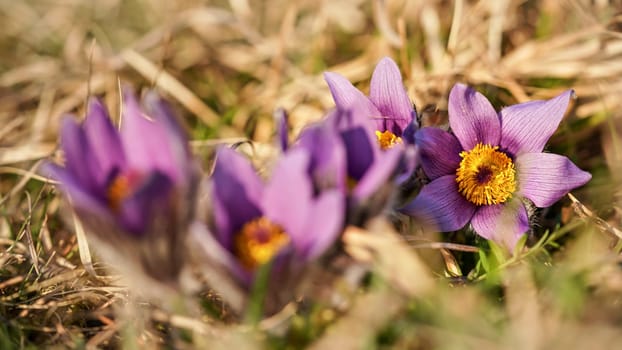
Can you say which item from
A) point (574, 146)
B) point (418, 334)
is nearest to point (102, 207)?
point (418, 334)

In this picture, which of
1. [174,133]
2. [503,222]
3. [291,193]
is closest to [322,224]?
[291,193]

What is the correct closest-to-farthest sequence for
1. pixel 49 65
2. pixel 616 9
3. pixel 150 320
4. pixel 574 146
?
pixel 150 320, pixel 574 146, pixel 616 9, pixel 49 65

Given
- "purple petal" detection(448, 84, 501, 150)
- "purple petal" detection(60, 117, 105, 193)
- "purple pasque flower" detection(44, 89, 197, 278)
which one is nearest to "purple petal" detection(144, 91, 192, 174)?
"purple pasque flower" detection(44, 89, 197, 278)

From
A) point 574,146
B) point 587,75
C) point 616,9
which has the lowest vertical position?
point 574,146

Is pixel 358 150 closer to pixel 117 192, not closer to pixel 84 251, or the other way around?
pixel 117 192

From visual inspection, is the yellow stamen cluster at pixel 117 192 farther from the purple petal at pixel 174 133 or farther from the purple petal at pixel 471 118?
the purple petal at pixel 471 118

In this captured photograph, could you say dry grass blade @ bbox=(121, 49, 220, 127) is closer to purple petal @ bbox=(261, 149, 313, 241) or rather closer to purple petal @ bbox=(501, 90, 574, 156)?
purple petal @ bbox=(501, 90, 574, 156)

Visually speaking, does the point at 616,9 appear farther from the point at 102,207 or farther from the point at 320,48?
the point at 102,207
